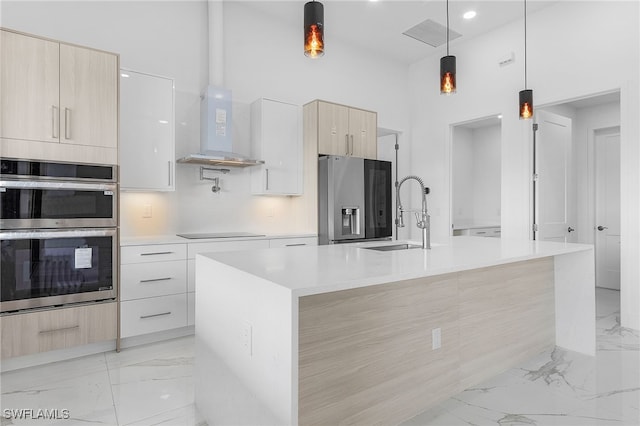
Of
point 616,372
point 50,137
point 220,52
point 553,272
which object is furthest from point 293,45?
point 616,372

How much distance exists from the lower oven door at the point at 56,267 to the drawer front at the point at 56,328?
0.23 ft

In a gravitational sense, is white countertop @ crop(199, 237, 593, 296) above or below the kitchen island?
above

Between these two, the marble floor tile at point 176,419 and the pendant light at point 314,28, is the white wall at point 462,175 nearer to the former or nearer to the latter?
the pendant light at point 314,28

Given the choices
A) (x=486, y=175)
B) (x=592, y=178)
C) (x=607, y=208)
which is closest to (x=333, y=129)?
(x=486, y=175)

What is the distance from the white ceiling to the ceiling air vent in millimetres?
76

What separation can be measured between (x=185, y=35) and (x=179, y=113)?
2.60 feet

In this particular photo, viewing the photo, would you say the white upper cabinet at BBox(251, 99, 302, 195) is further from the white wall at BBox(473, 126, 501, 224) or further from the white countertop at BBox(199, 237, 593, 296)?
the white wall at BBox(473, 126, 501, 224)

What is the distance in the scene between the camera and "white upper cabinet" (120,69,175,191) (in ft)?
9.92

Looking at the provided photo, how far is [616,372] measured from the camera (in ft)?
7.81

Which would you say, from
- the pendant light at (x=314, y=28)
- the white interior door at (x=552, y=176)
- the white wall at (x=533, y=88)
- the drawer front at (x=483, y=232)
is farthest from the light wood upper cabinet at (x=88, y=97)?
the drawer front at (x=483, y=232)

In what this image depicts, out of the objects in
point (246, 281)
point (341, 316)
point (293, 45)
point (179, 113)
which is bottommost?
point (341, 316)

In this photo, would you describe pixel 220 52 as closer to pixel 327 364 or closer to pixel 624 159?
pixel 327 364

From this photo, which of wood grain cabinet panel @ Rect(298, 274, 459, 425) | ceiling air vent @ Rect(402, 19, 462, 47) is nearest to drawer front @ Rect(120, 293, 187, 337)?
wood grain cabinet panel @ Rect(298, 274, 459, 425)

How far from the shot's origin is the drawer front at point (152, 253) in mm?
2822
